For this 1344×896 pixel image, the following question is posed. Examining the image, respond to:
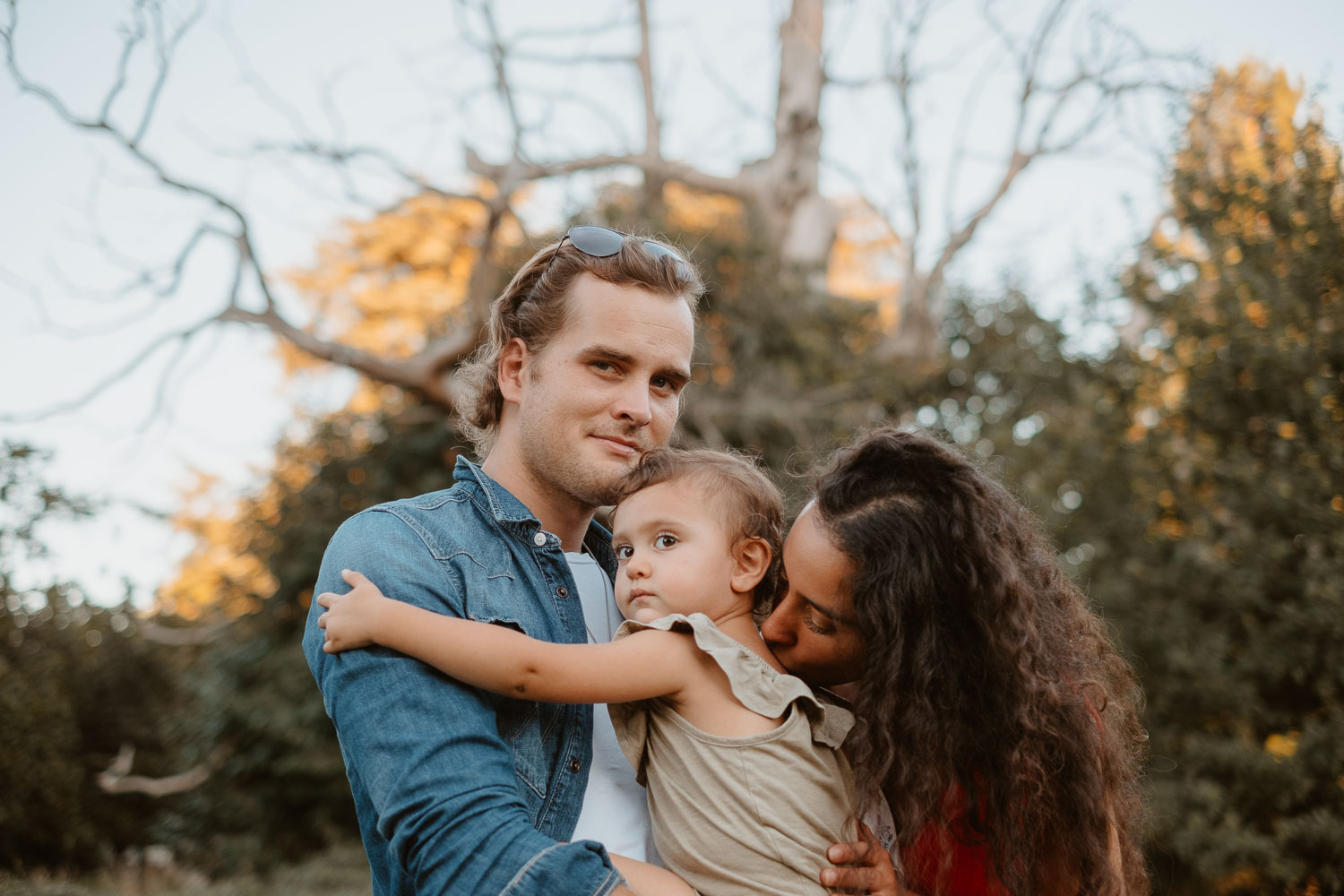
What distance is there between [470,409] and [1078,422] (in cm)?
709

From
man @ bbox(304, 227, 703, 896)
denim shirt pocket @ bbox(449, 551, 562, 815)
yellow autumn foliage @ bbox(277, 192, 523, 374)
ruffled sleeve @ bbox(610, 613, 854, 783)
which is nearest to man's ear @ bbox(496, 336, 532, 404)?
man @ bbox(304, 227, 703, 896)

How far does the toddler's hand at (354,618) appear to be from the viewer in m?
1.71

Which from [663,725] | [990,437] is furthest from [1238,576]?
[663,725]

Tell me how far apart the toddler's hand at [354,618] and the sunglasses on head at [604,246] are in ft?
4.03

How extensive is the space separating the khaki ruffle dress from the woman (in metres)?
0.08

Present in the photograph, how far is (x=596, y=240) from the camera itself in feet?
8.93

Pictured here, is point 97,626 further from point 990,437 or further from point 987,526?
point 987,526

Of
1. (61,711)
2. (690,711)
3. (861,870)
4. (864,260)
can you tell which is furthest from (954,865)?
(864,260)

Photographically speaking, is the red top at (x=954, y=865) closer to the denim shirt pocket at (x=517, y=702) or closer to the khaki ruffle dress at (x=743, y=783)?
the khaki ruffle dress at (x=743, y=783)

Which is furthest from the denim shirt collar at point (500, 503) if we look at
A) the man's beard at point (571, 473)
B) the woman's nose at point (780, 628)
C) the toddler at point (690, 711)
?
the woman's nose at point (780, 628)

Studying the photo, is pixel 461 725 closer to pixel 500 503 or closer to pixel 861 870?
pixel 500 503

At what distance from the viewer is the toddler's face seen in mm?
2189

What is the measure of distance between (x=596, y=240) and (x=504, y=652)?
4.46 ft

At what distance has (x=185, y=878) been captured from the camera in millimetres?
8188
